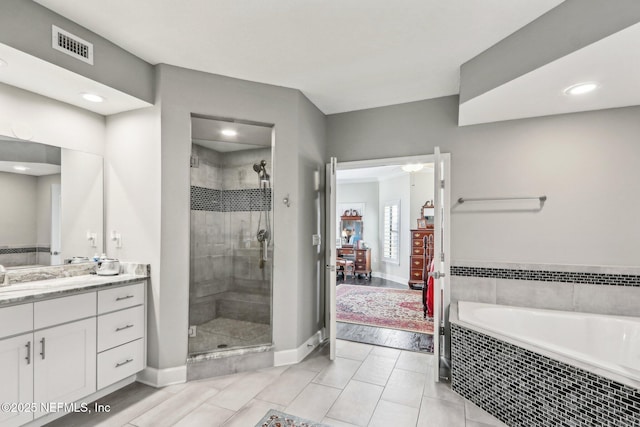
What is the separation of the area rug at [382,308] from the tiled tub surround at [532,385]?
150 cm

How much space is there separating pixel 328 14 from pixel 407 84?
1.24 meters

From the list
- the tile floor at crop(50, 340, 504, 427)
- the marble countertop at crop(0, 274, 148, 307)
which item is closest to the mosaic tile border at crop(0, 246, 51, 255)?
the marble countertop at crop(0, 274, 148, 307)

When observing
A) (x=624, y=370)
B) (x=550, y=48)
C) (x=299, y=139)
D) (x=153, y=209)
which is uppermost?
(x=550, y=48)

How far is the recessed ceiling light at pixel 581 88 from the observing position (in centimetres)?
215

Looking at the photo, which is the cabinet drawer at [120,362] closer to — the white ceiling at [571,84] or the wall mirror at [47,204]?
the wall mirror at [47,204]

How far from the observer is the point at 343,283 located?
711cm

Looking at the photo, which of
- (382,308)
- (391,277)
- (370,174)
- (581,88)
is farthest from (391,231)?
(581,88)

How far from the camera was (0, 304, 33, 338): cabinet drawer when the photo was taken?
5.83 feet

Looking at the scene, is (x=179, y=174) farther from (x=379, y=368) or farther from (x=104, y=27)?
(x=379, y=368)

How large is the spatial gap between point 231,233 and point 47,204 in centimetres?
147

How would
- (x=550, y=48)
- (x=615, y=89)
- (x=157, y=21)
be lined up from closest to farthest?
(x=550, y=48)
(x=157, y=21)
(x=615, y=89)

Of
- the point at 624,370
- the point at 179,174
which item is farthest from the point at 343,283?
the point at 624,370

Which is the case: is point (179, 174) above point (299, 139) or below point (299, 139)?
below

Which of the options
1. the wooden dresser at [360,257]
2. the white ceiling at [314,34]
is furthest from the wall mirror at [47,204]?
the wooden dresser at [360,257]
